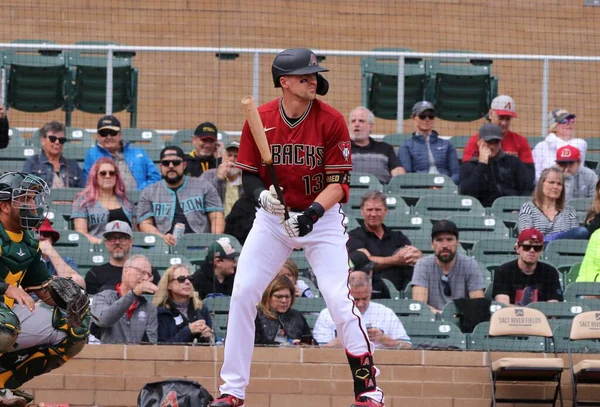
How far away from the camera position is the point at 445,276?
939 cm

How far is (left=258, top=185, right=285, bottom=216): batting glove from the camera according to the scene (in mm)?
6355

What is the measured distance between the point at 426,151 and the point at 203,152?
81.0 inches

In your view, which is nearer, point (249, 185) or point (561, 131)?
point (249, 185)

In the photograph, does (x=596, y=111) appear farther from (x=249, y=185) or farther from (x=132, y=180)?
(x=249, y=185)

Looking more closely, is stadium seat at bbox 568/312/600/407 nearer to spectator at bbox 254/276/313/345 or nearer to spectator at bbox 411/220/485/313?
spectator at bbox 411/220/485/313

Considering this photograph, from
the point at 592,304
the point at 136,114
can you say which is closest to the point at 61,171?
the point at 136,114

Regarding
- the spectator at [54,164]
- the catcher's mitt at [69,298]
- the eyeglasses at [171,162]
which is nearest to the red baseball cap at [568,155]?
the eyeglasses at [171,162]

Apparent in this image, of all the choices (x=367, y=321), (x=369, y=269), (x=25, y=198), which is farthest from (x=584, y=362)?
(x=25, y=198)

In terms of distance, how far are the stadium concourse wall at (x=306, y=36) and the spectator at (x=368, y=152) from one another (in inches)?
102

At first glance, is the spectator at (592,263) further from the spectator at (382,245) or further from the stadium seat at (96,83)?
the stadium seat at (96,83)

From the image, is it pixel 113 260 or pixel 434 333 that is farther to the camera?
pixel 113 260

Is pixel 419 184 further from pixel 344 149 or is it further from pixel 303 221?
pixel 303 221

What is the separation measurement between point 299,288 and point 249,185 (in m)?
2.74

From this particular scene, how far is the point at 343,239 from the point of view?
21.7 ft
